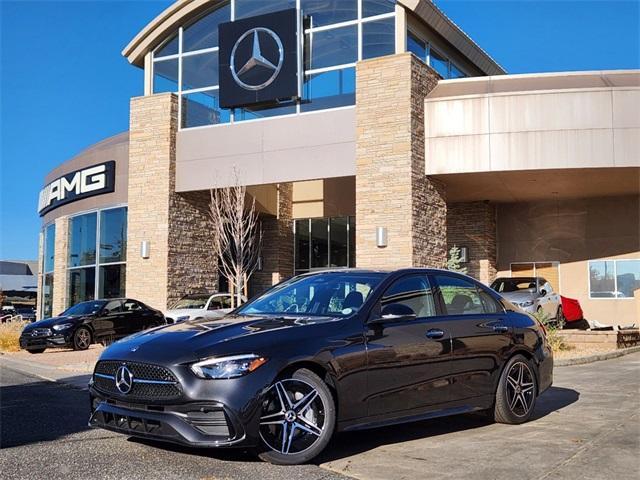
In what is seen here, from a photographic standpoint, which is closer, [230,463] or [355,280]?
[230,463]

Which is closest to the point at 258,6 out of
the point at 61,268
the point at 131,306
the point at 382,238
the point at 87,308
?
the point at 382,238

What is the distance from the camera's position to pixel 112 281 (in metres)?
24.3

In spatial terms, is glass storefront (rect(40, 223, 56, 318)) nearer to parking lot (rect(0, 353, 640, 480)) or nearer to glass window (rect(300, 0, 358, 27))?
glass window (rect(300, 0, 358, 27))

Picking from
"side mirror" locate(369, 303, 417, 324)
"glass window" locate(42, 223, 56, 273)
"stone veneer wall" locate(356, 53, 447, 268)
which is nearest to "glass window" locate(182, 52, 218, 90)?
"stone veneer wall" locate(356, 53, 447, 268)

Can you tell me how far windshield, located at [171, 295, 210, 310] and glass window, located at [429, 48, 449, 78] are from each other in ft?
31.5

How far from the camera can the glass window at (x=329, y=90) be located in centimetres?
2022

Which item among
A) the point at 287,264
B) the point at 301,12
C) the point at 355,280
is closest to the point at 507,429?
the point at 355,280

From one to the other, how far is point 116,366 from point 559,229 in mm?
20993

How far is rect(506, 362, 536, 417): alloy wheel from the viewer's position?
22.7 ft

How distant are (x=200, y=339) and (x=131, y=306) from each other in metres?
15.1

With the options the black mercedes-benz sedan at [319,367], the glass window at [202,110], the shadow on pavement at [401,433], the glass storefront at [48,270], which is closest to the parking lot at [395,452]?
the shadow on pavement at [401,433]

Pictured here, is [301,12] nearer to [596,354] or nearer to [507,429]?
[596,354]

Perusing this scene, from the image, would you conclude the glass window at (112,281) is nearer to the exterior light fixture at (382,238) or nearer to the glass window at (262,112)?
the glass window at (262,112)

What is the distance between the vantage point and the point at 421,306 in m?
6.43
